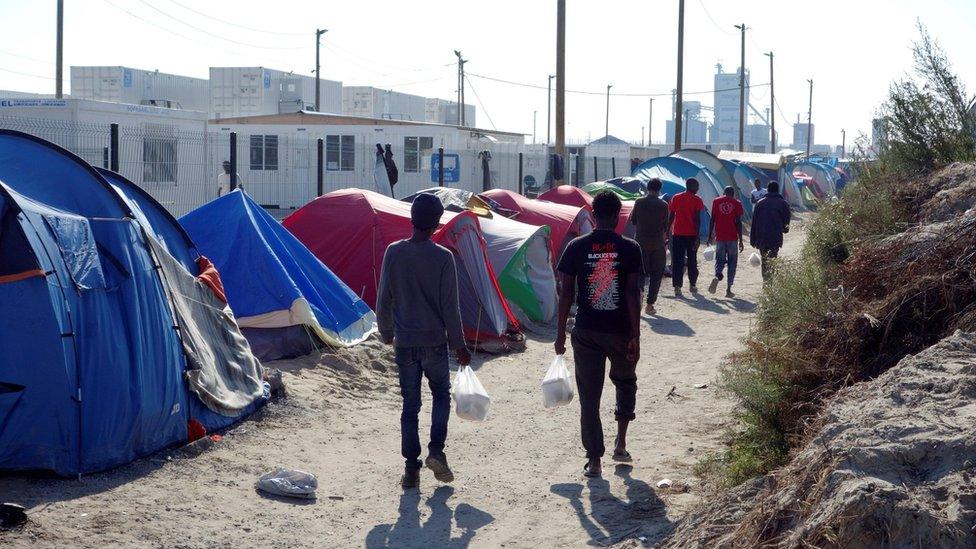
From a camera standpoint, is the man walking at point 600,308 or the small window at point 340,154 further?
the small window at point 340,154

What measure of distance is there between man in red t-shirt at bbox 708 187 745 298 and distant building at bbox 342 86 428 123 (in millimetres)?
34132

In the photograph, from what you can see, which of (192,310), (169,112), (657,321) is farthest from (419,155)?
(192,310)

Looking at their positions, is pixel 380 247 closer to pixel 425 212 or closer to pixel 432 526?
pixel 425 212

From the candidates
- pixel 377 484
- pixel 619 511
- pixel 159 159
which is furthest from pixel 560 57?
pixel 619 511

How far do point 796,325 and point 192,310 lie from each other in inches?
176

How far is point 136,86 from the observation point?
33469 mm

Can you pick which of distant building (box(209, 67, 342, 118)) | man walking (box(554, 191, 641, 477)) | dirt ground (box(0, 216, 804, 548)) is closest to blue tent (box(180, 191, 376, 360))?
dirt ground (box(0, 216, 804, 548))

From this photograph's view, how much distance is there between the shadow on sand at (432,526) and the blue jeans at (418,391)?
310 millimetres

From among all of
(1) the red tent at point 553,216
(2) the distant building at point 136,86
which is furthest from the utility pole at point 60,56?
(1) the red tent at point 553,216

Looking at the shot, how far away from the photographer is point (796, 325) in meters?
6.53

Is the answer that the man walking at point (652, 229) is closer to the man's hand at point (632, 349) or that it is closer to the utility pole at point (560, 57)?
the man's hand at point (632, 349)

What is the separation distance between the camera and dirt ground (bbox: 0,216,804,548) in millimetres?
5699

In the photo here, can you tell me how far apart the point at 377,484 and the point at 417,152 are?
83.7 ft

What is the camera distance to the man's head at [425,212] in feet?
20.8
